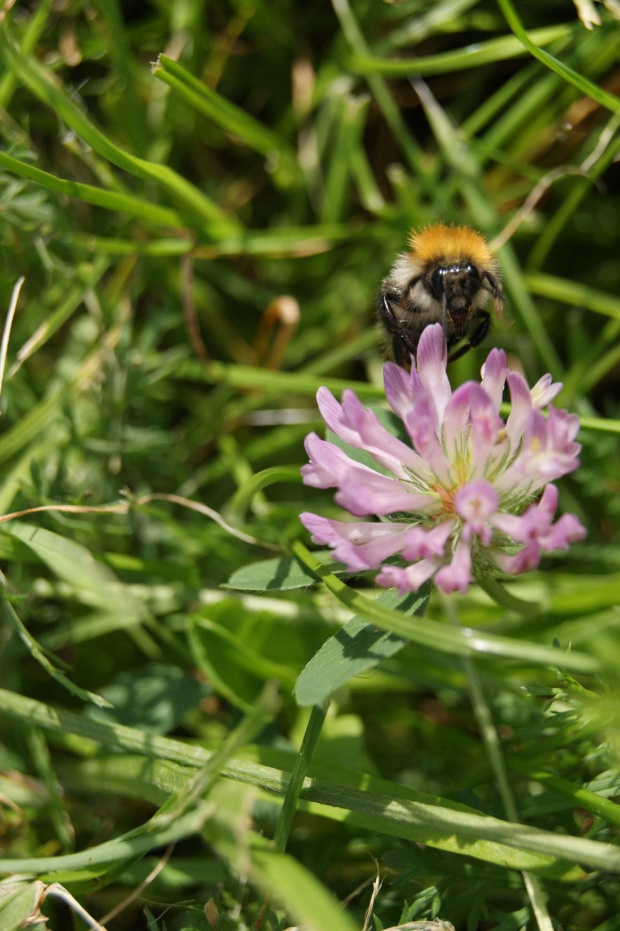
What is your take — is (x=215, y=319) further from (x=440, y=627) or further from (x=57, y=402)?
(x=440, y=627)

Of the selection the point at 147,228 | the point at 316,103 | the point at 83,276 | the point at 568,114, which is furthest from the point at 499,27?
the point at 83,276

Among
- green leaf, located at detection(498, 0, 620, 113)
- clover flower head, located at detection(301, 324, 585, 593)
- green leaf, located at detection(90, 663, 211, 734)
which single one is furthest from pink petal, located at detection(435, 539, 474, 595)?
green leaf, located at detection(498, 0, 620, 113)

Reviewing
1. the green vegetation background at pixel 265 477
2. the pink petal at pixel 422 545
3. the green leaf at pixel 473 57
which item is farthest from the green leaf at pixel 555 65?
the pink petal at pixel 422 545

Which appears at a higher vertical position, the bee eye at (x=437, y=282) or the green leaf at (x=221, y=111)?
the green leaf at (x=221, y=111)

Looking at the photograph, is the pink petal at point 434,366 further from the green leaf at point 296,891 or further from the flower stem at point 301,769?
the green leaf at point 296,891

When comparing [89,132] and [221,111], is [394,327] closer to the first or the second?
[89,132]

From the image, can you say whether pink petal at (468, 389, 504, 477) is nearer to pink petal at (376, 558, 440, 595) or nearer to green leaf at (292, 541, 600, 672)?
pink petal at (376, 558, 440, 595)

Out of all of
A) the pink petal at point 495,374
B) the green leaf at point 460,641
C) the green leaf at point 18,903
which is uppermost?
the pink petal at point 495,374

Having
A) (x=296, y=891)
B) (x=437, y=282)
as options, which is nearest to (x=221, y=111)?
(x=437, y=282)
